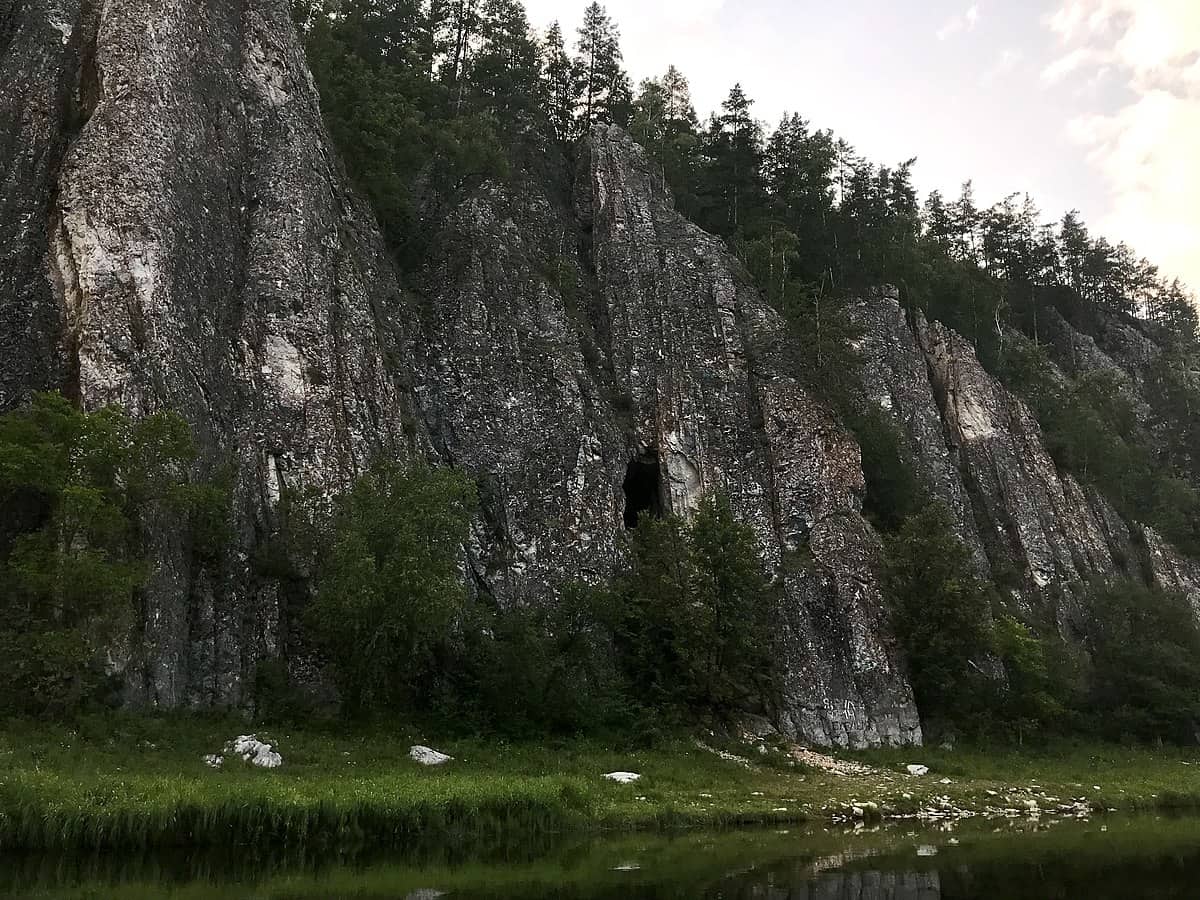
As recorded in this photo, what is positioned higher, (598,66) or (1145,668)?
(598,66)

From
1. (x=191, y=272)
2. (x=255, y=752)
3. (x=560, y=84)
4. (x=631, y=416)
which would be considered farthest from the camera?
(x=560, y=84)

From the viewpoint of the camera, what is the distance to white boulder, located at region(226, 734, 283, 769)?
22609mm

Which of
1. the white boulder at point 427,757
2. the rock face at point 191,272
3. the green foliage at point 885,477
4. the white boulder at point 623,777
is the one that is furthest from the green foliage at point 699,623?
the green foliage at point 885,477

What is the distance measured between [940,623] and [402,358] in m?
29.0

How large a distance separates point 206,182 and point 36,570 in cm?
1978

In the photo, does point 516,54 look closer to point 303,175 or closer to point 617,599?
point 303,175

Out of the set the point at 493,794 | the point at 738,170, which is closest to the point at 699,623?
the point at 493,794

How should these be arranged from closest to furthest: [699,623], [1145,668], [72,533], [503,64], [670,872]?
[670,872] < [72,533] < [699,623] < [1145,668] < [503,64]

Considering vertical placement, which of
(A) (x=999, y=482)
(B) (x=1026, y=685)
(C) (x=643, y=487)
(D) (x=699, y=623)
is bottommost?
(B) (x=1026, y=685)

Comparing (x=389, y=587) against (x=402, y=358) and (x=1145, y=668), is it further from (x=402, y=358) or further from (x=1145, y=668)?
(x=1145, y=668)

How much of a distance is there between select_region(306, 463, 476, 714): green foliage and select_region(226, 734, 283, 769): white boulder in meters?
4.60

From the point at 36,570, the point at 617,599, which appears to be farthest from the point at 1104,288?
the point at 36,570

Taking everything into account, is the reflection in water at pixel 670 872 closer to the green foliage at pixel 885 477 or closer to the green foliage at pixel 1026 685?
the green foliage at pixel 1026 685

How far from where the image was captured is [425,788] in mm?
19859
